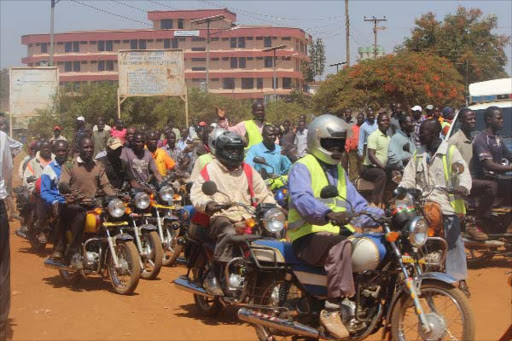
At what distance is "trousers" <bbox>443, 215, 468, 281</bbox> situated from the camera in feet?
27.1

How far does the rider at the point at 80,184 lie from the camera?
9.20 meters

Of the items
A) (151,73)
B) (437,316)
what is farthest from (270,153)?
(151,73)

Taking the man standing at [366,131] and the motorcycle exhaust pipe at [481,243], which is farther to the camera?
the man standing at [366,131]

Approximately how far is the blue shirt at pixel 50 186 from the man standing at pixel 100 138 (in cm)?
829

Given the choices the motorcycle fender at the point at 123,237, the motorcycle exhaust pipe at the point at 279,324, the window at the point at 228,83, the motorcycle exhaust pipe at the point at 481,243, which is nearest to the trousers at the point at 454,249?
the motorcycle exhaust pipe at the point at 481,243

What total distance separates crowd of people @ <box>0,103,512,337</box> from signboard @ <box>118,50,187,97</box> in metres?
11.5

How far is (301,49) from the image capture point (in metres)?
84.5

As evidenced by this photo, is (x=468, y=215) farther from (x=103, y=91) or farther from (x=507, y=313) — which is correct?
(x=103, y=91)

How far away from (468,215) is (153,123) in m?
19.1

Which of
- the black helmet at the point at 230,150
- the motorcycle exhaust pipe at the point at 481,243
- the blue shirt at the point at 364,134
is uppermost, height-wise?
the blue shirt at the point at 364,134

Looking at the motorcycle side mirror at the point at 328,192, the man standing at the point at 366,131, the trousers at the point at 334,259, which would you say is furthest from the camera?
the man standing at the point at 366,131

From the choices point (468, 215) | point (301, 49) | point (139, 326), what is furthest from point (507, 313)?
point (301, 49)

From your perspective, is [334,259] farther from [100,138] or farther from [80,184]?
[100,138]

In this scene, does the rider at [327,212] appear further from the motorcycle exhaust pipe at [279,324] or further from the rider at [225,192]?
the rider at [225,192]
